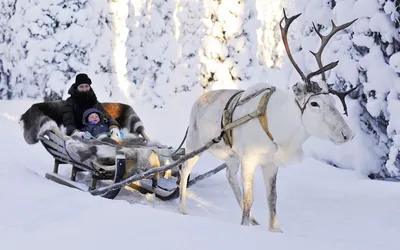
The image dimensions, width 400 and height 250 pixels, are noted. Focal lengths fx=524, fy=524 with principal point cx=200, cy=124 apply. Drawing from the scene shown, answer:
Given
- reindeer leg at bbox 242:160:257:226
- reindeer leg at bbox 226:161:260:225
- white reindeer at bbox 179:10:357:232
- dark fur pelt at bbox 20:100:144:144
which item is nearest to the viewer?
white reindeer at bbox 179:10:357:232

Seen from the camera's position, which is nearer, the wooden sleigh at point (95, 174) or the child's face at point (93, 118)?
the wooden sleigh at point (95, 174)

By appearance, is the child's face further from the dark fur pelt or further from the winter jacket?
the dark fur pelt

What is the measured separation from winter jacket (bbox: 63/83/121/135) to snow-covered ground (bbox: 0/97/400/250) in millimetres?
1221

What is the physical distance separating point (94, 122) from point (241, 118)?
4198 millimetres

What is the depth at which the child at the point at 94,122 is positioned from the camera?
8.68 metres

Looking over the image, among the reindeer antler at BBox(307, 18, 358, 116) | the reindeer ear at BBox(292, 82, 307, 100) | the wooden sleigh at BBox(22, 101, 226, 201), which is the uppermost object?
the reindeer antler at BBox(307, 18, 358, 116)

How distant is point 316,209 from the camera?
7090 millimetres

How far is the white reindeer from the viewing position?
4471mm

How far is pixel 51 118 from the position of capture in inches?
336

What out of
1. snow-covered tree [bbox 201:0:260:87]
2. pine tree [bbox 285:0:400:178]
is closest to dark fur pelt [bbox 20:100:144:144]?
pine tree [bbox 285:0:400:178]

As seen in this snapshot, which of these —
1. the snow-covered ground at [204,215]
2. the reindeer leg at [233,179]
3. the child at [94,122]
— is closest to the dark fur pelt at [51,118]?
the child at [94,122]

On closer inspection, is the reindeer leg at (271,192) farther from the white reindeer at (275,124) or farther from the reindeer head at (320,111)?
the reindeer head at (320,111)

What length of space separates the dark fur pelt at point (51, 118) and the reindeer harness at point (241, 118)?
346cm

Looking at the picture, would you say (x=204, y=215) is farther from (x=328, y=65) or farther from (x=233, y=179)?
(x=328, y=65)
